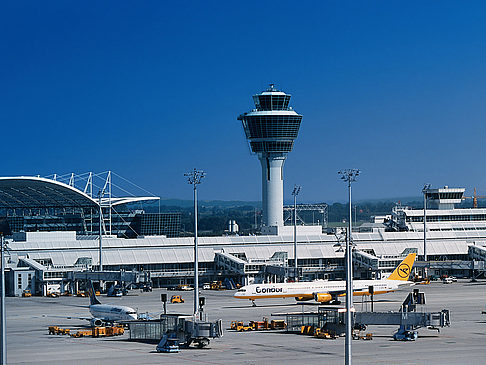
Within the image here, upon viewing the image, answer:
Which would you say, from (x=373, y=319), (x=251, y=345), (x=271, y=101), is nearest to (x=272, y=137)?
(x=271, y=101)

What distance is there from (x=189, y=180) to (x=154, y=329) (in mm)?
18753

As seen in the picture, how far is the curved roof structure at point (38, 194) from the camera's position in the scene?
17225cm

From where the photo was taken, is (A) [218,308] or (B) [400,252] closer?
(A) [218,308]

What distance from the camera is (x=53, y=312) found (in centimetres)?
9650

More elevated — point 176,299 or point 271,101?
point 271,101

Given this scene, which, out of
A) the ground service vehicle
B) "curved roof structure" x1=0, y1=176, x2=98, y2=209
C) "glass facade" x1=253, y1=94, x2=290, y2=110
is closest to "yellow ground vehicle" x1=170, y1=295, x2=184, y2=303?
the ground service vehicle

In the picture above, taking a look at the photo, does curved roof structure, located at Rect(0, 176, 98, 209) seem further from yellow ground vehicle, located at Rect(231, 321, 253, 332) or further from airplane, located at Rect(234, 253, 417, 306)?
yellow ground vehicle, located at Rect(231, 321, 253, 332)

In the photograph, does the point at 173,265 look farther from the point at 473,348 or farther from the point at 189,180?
the point at 473,348

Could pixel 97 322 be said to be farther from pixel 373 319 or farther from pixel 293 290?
A: pixel 293 290

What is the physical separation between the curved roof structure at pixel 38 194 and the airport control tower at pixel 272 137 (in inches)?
1420

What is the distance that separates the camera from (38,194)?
185m

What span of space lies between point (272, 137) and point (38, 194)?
48.3 m

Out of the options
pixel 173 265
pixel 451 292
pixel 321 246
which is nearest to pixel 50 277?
pixel 173 265

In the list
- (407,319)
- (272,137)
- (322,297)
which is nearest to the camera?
(407,319)
